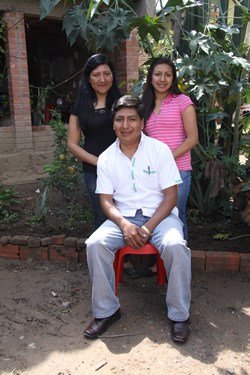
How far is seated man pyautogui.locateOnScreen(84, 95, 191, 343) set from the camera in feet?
7.81

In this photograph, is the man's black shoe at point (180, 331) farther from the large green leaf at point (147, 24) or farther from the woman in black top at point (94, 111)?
the large green leaf at point (147, 24)

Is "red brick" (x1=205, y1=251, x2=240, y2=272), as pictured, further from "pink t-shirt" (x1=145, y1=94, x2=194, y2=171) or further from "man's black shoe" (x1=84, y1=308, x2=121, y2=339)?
"man's black shoe" (x1=84, y1=308, x2=121, y2=339)

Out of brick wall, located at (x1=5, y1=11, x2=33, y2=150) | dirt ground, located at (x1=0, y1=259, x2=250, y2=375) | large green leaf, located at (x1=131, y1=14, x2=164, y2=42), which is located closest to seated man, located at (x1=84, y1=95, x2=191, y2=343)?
dirt ground, located at (x1=0, y1=259, x2=250, y2=375)

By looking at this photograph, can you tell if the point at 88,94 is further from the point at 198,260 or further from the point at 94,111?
the point at 198,260

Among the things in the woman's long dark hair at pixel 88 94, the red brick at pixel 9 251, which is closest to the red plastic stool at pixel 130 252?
the woman's long dark hair at pixel 88 94

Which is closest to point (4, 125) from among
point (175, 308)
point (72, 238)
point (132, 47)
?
point (132, 47)

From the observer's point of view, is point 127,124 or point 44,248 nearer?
point 127,124

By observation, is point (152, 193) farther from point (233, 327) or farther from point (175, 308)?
point (233, 327)

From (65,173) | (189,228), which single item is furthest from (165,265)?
(65,173)

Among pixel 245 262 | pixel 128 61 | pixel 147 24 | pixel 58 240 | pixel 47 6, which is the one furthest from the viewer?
pixel 128 61

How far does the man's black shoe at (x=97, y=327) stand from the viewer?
7.95 feet

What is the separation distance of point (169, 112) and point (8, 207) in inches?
93.5

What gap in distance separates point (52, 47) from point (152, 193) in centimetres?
599

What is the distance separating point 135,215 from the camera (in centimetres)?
262
